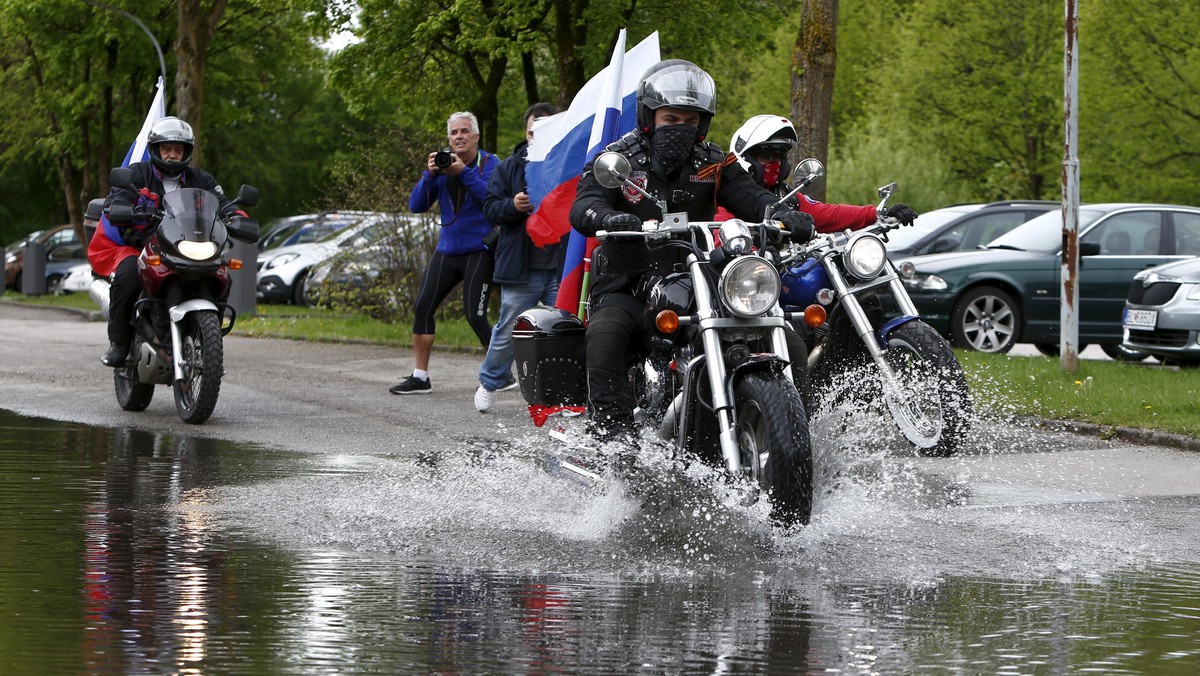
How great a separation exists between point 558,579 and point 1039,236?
12.3 meters

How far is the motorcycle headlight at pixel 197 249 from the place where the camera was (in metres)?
11.1

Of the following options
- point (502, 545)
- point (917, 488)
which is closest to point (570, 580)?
point (502, 545)

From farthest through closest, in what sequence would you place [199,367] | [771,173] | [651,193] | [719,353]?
[199,367], [771,173], [651,193], [719,353]

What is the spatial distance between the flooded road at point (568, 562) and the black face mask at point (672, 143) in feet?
4.11

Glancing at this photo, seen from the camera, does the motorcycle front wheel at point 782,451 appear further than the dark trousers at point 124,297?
No

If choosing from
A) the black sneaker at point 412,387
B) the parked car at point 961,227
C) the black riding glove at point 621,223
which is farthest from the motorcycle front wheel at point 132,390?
the parked car at point 961,227

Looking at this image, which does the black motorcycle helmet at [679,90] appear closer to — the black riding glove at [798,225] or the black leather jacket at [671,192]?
the black leather jacket at [671,192]

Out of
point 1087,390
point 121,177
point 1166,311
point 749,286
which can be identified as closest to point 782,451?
point 749,286

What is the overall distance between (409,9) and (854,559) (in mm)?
22561

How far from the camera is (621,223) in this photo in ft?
21.5

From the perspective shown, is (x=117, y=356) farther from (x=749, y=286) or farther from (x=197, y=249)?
(x=749, y=286)

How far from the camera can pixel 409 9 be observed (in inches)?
1088

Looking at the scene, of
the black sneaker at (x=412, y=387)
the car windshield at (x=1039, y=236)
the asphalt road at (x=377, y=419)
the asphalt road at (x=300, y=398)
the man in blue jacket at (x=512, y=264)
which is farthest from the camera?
the car windshield at (x=1039, y=236)

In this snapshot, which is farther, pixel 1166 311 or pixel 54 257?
pixel 54 257
